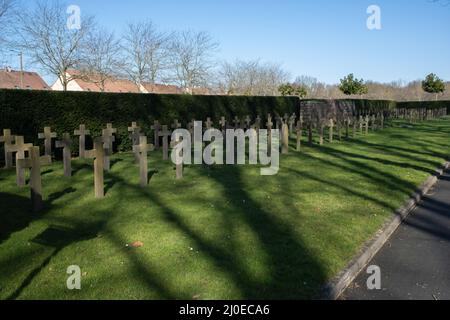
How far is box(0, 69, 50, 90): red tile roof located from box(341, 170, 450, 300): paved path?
4279 cm

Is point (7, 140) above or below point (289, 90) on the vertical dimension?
below

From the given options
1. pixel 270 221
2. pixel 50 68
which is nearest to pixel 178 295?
pixel 270 221

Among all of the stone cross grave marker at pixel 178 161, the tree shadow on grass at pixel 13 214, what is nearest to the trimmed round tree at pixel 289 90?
the stone cross grave marker at pixel 178 161

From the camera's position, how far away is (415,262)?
4516mm

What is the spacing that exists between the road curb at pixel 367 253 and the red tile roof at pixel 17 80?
42193mm

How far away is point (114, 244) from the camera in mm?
4766

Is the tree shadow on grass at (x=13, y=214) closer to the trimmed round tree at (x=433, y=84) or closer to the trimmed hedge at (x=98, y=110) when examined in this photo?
the trimmed hedge at (x=98, y=110)

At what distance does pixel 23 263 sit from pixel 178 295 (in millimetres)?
1823

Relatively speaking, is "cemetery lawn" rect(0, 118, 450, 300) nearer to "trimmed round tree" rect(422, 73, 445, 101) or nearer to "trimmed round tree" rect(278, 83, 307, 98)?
"trimmed round tree" rect(278, 83, 307, 98)

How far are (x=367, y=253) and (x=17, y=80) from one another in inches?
2138

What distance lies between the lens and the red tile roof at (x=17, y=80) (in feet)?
153

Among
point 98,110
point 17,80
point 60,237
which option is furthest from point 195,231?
point 17,80

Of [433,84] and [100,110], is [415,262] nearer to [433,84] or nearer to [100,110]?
[100,110]

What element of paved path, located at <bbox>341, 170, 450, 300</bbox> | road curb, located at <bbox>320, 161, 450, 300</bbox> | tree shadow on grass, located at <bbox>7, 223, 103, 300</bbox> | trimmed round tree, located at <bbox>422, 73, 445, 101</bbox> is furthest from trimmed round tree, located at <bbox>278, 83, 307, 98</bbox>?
tree shadow on grass, located at <bbox>7, 223, 103, 300</bbox>
